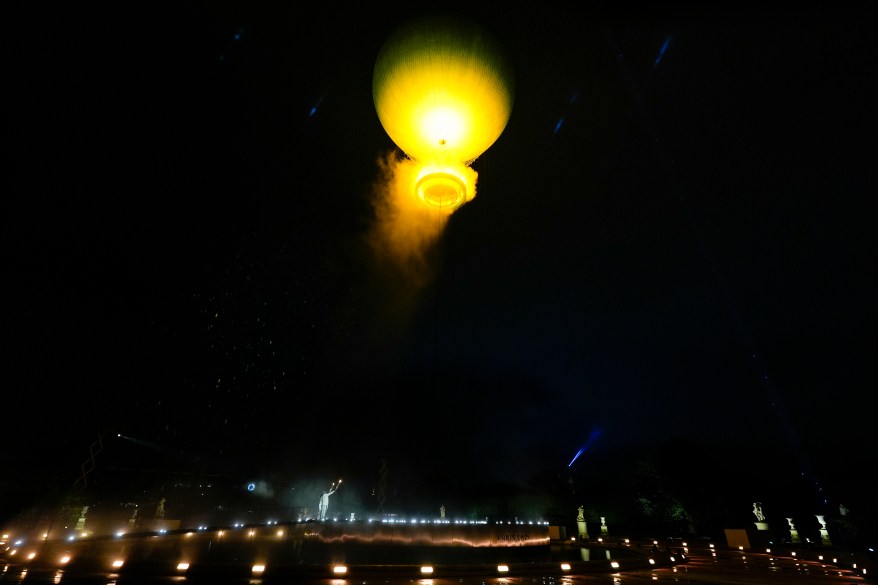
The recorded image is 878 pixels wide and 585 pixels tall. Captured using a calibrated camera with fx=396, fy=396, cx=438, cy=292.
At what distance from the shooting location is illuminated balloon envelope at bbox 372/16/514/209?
7.89m

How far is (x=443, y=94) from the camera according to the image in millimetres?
8094

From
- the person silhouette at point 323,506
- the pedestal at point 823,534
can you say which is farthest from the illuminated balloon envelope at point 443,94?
the person silhouette at point 323,506

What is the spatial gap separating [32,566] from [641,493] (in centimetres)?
3939

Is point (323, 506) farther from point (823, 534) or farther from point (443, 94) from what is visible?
point (443, 94)

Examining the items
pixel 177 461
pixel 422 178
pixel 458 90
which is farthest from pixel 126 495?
pixel 458 90

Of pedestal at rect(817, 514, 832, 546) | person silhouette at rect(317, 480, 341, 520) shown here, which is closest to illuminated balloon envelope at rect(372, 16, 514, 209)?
pedestal at rect(817, 514, 832, 546)

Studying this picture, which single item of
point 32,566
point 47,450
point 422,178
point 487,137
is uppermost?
point 487,137

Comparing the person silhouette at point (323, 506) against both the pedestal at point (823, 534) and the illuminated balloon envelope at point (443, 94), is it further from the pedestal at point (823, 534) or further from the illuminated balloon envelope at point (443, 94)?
the illuminated balloon envelope at point (443, 94)

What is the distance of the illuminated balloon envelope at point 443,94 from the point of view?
25.9ft

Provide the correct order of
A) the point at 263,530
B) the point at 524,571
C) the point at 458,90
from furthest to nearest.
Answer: the point at 263,530 → the point at 524,571 → the point at 458,90

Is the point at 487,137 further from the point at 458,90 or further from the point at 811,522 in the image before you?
the point at 811,522

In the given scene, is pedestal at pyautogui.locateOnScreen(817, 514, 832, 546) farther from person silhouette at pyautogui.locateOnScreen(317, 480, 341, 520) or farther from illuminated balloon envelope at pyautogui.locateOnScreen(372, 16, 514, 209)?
person silhouette at pyautogui.locateOnScreen(317, 480, 341, 520)

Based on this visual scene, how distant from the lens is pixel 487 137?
930cm

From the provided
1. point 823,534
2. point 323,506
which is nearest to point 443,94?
point 823,534
